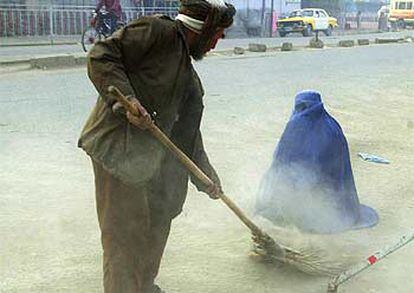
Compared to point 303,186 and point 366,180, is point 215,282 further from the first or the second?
point 366,180

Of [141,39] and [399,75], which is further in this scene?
[399,75]

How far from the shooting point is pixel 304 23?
1091 inches

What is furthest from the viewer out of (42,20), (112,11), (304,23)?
(304,23)

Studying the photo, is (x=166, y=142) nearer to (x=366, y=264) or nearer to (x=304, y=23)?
(x=366, y=264)

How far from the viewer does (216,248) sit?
3771mm

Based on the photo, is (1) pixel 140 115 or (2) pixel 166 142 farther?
(2) pixel 166 142

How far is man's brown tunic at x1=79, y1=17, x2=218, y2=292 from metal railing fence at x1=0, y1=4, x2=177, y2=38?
14983mm

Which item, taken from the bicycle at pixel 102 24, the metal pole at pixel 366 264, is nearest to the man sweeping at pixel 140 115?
the metal pole at pixel 366 264

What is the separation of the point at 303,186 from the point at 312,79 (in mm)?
7622

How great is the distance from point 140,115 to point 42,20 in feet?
55.0

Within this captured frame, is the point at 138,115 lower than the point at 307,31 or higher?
higher

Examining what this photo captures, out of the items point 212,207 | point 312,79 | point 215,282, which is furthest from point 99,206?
point 312,79

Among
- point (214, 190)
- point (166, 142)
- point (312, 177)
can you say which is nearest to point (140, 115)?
point (166, 142)

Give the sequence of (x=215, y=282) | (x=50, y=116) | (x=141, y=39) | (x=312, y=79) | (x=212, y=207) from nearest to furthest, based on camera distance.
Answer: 1. (x=141, y=39)
2. (x=215, y=282)
3. (x=212, y=207)
4. (x=50, y=116)
5. (x=312, y=79)
